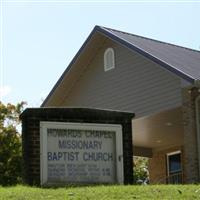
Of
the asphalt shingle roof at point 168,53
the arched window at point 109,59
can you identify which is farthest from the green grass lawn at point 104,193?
the arched window at point 109,59

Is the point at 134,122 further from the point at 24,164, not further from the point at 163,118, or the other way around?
the point at 24,164

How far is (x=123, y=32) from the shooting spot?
23641 millimetres

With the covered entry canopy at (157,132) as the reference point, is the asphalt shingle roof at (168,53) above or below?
above

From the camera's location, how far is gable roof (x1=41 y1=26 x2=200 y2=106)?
62.8 ft

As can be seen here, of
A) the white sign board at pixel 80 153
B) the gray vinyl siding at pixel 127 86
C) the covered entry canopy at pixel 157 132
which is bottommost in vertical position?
the white sign board at pixel 80 153

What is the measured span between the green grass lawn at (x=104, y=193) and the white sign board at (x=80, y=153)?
0.97 m

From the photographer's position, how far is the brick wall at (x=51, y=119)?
12648 millimetres

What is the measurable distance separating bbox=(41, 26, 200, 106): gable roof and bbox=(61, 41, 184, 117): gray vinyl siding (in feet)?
1.42

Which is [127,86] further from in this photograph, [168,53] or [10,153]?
[10,153]

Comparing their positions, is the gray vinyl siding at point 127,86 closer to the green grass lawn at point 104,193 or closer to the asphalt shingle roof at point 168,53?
the asphalt shingle roof at point 168,53

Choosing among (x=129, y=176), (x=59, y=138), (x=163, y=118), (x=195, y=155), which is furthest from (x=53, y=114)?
(x=163, y=118)

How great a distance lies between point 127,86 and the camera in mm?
22188

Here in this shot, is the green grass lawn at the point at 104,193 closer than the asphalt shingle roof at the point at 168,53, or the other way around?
the green grass lawn at the point at 104,193

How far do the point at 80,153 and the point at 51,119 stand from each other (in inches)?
37.9
